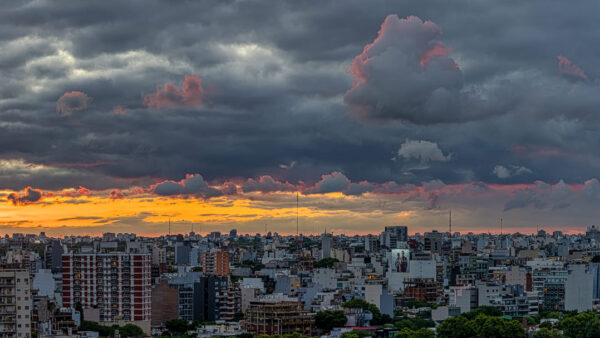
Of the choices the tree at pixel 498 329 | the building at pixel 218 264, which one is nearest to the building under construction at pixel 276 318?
the tree at pixel 498 329

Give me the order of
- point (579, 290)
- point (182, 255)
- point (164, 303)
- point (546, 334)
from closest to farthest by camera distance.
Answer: point (546, 334) < point (164, 303) < point (579, 290) < point (182, 255)

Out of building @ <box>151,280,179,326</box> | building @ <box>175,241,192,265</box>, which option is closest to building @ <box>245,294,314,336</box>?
building @ <box>151,280,179,326</box>

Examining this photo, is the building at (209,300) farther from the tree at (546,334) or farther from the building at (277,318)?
the tree at (546,334)

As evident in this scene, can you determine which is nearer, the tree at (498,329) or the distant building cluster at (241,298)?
the tree at (498,329)

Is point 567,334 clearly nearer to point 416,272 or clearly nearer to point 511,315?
point 511,315

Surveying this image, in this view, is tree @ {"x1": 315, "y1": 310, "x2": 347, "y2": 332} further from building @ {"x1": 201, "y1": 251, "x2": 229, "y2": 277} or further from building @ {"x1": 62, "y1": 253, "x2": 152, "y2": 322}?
building @ {"x1": 201, "y1": 251, "x2": 229, "y2": 277}

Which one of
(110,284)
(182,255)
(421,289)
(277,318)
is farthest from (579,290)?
(182,255)

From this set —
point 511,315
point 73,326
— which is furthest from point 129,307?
point 511,315

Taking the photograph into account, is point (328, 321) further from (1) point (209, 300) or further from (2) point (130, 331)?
(1) point (209, 300)
